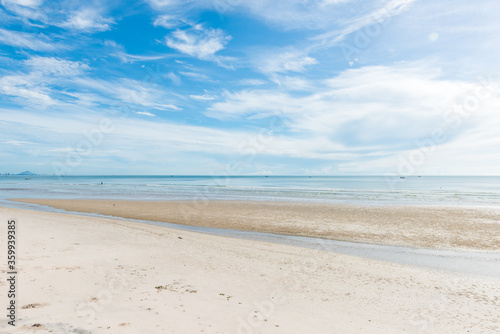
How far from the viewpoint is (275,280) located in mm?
10211

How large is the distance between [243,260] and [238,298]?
170 inches

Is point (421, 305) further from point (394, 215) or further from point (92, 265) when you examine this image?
point (394, 215)

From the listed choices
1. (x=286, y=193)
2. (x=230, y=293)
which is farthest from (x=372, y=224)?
(x=286, y=193)

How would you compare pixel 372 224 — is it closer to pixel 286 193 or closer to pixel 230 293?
pixel 230 293

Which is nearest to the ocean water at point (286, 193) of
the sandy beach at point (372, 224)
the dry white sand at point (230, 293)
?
the sandy beach at point (372, 224)

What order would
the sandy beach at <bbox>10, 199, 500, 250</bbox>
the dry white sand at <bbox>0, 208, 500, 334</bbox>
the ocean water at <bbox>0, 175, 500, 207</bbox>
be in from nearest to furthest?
the dry white sand at <bbox>0, 208, 500, 334</bbox>, the sandy beach at <bbox>10, 199, 500, 250</bbox>, the ocean water at <bbox>0, 175, 500, 207</bbox>

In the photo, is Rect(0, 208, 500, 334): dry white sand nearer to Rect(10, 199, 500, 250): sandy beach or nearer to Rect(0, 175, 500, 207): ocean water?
Rect(10, 199, 500, 250): sandy beach

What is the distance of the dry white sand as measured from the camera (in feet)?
22.2

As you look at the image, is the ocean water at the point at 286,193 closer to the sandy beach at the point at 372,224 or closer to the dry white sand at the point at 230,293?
the sandy beach at the point at 372,224

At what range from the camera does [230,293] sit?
343 inches

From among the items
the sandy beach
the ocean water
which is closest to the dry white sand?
the sandy beach

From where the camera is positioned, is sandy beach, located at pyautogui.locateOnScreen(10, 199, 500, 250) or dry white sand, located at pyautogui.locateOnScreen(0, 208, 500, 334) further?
sandy beach, located at pyautogui.locateOnScreen(10, 199, 500, 250)

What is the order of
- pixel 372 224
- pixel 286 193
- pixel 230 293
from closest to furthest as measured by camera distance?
pixel 230 293
pixel 372 224
pixel 286 193

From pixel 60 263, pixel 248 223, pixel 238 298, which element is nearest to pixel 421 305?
pixel 238 298
